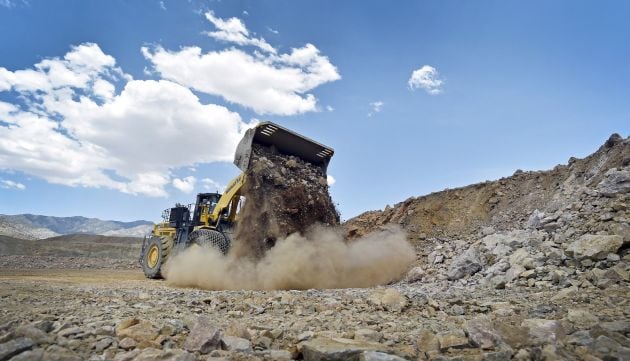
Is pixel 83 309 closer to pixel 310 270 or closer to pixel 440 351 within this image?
pixel 440 351

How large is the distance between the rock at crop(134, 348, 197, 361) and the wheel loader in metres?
7.67

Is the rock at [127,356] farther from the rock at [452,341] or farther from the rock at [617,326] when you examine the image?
the rock at [617,326]

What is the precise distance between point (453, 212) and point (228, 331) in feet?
39.0

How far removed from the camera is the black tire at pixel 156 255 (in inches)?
526

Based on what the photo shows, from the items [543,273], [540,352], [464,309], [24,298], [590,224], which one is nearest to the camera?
[540,352]

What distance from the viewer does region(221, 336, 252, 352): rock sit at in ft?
10.5

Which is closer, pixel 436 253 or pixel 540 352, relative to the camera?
pixel 540 352

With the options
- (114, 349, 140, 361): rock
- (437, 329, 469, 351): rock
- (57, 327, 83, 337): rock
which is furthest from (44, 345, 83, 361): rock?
(437, 329, 469, 351): rock

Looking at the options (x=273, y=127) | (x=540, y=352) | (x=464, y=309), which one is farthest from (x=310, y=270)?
(x=540, y=352)

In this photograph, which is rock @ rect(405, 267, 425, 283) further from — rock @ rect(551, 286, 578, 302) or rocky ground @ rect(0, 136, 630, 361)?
rock @ rect(551, 286, 578, 302)

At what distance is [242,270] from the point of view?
9711mm

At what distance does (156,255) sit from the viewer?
13.8 meters

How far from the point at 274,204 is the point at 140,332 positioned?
6.75 metres

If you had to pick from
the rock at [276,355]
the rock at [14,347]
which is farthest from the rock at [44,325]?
the rock at [276,355]
